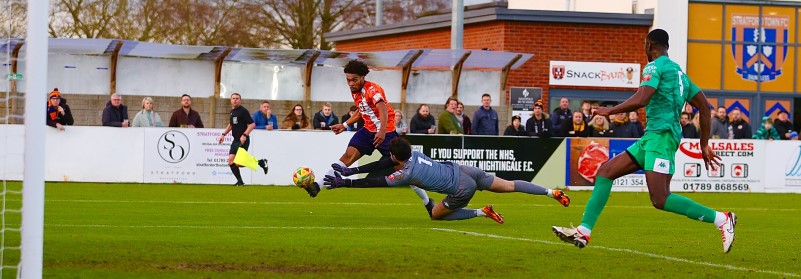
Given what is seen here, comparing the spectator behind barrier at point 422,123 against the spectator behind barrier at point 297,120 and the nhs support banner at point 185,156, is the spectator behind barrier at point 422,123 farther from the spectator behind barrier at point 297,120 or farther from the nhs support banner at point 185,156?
the nhs support banner at point 185,156

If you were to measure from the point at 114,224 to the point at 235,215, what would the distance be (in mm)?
2367

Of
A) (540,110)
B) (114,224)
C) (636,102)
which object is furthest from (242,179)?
(636,102)

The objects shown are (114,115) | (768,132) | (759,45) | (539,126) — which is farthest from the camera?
(759,45)

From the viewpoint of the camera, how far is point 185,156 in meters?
25.8

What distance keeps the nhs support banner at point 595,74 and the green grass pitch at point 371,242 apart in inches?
621

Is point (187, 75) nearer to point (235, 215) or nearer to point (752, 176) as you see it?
point (752, 176)

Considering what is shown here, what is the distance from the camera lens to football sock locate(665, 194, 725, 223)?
10625mm

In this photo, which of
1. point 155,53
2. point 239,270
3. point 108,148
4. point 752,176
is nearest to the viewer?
point 239,270

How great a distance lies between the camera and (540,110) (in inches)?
1052

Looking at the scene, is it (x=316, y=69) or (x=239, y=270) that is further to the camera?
(x=316, y=69)

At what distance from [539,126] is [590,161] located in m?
1.22

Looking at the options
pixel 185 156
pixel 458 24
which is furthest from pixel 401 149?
pixel 458 24

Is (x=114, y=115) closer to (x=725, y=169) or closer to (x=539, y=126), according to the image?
(x=539, y=126)

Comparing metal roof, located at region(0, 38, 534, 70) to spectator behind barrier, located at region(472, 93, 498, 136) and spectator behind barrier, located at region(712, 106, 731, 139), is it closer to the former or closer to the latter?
spectator behind barrier, located at region(472, 93, 498, 136)
